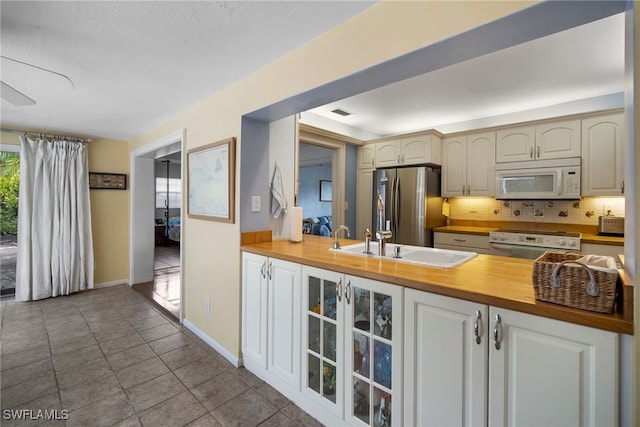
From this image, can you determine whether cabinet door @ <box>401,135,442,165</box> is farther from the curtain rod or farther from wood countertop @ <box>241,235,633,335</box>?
the curtain rod

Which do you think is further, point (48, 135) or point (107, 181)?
point (107, 181)

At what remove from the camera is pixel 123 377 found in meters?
2.14

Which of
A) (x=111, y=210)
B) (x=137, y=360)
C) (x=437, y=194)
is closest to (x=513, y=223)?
(x=437, y=194)

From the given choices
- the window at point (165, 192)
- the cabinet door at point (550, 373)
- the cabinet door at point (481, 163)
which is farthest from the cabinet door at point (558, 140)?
the window at point (165, 192)

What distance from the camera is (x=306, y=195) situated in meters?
8.73

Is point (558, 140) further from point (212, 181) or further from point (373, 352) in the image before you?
point (212, 181)

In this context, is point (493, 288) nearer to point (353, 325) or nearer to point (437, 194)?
point (353, 325)

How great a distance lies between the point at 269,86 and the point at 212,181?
102 cm

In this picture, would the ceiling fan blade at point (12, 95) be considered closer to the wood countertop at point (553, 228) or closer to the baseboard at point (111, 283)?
the baseboard at point (111, 283)

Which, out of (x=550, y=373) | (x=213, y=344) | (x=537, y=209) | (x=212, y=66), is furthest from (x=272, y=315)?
(x=537, y=209)

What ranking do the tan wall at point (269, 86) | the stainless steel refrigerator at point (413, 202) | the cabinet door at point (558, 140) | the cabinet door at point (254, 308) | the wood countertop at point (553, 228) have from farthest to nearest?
the stainless steel refrigerator at point (413, 202) → the cabinet door at point (558, 140) → the wood countertop at point (553, 228) → the cabinet door at point (254, 308) → the tan wall at point (269, 86)

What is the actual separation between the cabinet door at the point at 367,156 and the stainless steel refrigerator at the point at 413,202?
333 mm

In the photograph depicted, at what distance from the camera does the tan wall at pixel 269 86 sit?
120cm

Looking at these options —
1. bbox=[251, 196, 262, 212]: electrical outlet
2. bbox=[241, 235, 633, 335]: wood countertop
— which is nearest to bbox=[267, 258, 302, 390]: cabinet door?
bbox=[241, 235, 633, 335]: wood countertop
